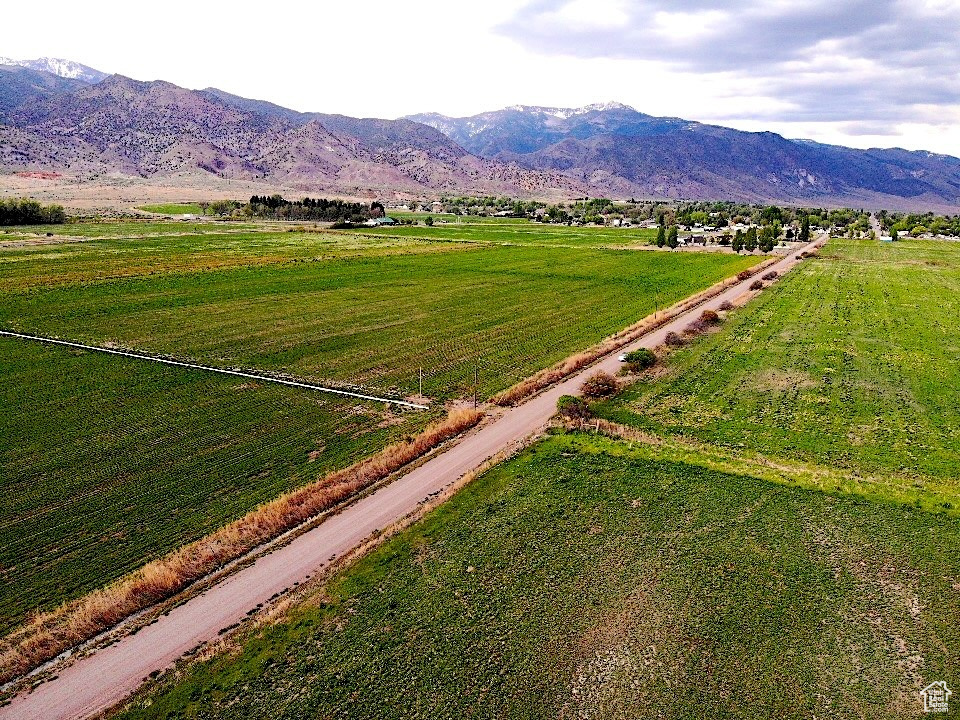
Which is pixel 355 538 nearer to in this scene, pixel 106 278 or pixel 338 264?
pixel 106 278

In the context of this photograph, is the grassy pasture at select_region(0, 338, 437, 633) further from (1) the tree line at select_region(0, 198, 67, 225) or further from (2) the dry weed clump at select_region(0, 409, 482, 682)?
(1) the tree line at select_region(0, 198, 67, 225)

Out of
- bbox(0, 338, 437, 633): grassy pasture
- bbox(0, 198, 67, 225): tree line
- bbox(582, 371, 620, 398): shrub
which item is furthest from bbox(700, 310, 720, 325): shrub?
bbox(0, 198, 67, 225): tree line

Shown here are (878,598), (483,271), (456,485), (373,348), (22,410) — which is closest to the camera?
(878,598)

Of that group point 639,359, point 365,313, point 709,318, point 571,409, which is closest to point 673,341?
point 639,359

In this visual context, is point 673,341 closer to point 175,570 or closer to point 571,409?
point 571,409

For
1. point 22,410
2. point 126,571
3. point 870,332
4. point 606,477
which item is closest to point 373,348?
point 22,410

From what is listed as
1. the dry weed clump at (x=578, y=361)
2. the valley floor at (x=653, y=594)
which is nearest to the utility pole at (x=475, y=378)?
the dry weed clump at (x=578, y=361)

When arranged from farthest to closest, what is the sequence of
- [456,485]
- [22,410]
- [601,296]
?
[601,296] → [22,410] → [456,485]
